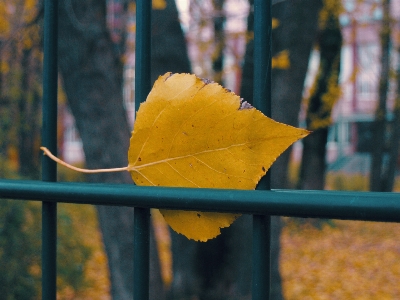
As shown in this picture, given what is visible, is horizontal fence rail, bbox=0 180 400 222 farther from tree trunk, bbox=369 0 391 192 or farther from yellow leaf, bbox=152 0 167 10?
tree trunk, bbox=369 0 391 192

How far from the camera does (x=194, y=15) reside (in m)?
3.65

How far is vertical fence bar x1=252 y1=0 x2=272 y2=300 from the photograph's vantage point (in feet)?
1.75

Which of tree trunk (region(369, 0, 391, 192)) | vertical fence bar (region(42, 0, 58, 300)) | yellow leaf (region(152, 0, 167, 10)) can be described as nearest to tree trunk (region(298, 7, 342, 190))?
tree trunk (region(369, 0, 391, 192))

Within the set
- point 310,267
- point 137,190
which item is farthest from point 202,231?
point 310,267

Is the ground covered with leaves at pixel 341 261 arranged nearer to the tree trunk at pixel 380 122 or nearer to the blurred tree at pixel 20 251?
the tree trunk at pixel 380 122

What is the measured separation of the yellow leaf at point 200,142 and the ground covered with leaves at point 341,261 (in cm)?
538

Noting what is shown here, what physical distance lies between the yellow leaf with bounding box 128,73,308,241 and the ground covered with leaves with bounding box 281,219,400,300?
17.7 feet

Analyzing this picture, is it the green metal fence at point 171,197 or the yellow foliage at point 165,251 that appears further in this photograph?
the yellow foliage at point 165,251

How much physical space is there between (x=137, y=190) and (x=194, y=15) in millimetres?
3333

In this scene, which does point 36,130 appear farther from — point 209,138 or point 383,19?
point 209,138

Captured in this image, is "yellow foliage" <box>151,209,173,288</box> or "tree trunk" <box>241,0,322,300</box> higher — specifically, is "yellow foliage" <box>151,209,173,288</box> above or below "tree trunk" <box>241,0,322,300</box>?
below

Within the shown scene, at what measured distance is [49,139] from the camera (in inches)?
25.7

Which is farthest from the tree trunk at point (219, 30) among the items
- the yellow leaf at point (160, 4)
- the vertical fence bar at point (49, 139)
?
the vertical fence bar at point (49, 139)

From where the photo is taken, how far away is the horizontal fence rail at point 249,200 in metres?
0.44
